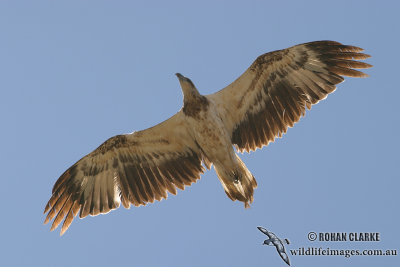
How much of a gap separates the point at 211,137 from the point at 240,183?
0.90 meters

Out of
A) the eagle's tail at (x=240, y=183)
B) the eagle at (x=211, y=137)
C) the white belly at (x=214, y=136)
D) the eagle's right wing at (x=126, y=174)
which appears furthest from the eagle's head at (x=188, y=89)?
the eagle's tail at (x=240, y=183)

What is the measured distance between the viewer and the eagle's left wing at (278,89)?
11.5 m

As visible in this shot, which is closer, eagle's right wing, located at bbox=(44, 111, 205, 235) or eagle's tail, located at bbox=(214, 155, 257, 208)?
eagle's tail, located at bbox=(214, 155, 257, 208)

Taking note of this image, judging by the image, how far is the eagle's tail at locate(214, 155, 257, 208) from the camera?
11359 millimetres

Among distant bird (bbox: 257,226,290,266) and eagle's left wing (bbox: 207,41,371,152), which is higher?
eagle's left wing (bbox: 207,41,371,152)

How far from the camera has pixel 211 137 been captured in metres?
11.5

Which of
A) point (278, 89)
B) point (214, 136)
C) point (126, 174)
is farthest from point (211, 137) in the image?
point (126, 174)

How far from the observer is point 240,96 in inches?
468

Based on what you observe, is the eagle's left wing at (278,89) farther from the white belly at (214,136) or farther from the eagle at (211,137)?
the white belly at (214,136)

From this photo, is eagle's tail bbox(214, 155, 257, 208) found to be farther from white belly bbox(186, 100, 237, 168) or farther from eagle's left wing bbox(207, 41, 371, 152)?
eagle's left wing bbox(207, 41, 371, 152)

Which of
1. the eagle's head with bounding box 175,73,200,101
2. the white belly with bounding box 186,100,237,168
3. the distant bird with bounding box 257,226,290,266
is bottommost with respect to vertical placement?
the distant bird with bounding box 257,226,290,266

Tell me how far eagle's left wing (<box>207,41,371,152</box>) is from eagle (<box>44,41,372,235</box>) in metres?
0.02

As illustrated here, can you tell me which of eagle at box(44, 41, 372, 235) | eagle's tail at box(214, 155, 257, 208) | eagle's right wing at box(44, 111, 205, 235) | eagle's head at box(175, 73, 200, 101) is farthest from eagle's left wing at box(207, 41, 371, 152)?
eagle's right wing at box(44, 111, 205, 235)

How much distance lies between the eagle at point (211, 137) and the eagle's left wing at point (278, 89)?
0.02m
